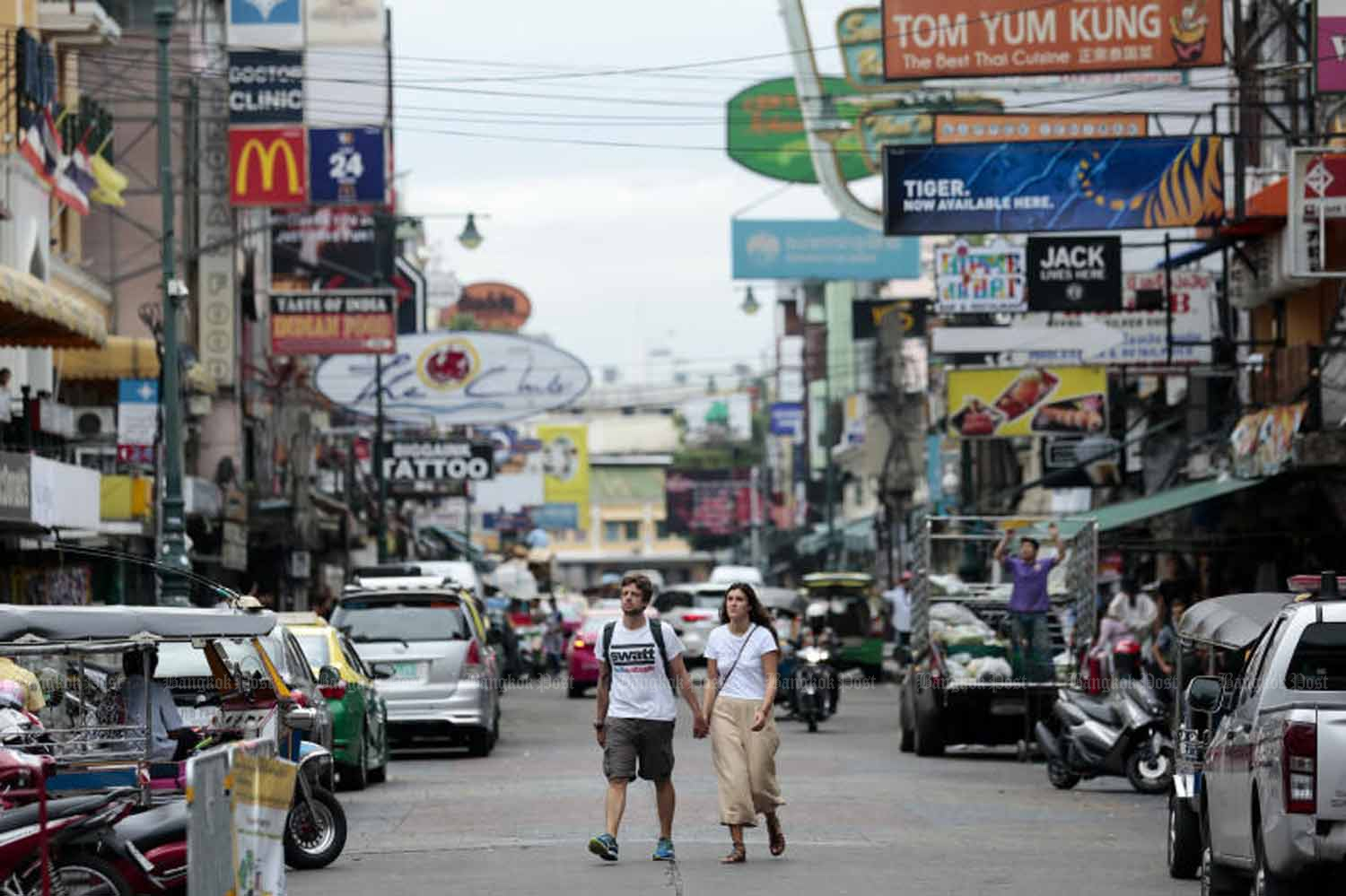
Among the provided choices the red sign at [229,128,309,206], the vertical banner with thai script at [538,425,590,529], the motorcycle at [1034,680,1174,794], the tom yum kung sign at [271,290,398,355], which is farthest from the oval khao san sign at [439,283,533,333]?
the motorcycle at [1034,680,1174,794]

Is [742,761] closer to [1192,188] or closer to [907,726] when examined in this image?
[907,726]

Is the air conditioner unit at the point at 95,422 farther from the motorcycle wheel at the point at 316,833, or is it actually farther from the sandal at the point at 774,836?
the sandal at the point at 774,836

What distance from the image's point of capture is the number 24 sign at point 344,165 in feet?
142

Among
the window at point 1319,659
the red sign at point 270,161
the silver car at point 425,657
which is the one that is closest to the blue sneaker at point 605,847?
the window at point 1319,659

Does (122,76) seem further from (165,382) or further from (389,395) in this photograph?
(165,382)

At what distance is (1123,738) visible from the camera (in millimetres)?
21891

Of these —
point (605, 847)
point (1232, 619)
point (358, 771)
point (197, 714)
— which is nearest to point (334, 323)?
point (358, 771)

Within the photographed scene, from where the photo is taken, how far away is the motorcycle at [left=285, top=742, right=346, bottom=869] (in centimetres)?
1579

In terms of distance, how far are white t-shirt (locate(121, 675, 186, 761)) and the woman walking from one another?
3.68 m

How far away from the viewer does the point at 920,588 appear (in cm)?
2792

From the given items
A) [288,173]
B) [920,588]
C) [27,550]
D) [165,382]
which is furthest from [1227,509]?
[288,173]

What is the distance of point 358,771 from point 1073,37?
1219 centimetres

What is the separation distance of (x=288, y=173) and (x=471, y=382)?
9908 mm

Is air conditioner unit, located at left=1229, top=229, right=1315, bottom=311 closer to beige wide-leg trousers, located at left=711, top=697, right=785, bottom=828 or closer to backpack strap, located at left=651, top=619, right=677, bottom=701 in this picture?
beige wide-leg trousers, located at left=711, top=697, right=785, bottom=828
